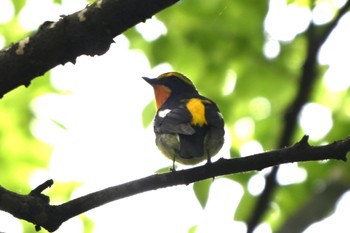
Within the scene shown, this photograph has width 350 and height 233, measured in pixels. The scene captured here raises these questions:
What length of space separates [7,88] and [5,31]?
4.14 metres

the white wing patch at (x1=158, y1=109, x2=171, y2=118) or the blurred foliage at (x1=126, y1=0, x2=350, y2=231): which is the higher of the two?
the blurred foliage at (x1=126, y1=0, x2=350, y2=231)

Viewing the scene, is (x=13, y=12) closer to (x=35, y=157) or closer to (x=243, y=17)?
(x=35, y=157)

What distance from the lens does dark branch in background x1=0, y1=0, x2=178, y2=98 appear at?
2572 mm

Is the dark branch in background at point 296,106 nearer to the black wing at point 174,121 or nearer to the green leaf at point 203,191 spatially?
the green leaf at point 203,191

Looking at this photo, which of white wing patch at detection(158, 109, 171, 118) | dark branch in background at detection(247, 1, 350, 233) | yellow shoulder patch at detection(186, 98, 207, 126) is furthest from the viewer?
white wing patch at detection(158, 109, 171, 118)

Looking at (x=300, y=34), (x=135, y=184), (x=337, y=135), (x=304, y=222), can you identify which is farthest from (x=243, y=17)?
(x=135, y=184)

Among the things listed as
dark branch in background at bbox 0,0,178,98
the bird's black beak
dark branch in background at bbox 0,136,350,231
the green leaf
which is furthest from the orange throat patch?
dark branch in background at bbox 0,0,178,98

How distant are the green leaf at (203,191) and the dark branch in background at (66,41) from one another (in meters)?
2.01

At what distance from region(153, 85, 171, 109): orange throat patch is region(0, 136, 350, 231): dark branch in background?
152 inches

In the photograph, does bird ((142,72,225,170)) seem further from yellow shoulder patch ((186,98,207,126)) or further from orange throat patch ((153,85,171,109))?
orange throat patch ((153,85,171,109))

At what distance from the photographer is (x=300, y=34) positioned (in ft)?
18.9

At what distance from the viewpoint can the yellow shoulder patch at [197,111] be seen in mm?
4832

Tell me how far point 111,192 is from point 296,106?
1319mm

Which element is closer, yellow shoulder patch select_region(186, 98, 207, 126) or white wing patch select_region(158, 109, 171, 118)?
yellow shoulder patch select_region(186, 98, 207, 126)
